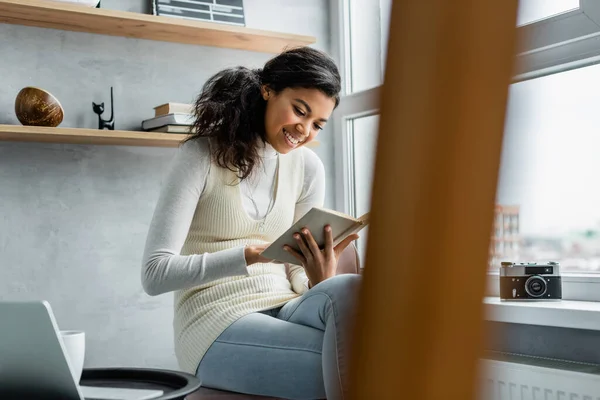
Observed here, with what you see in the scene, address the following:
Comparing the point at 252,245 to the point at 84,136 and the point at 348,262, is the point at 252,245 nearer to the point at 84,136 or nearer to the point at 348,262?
the point at 348,262

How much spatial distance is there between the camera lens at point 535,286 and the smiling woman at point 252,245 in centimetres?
59

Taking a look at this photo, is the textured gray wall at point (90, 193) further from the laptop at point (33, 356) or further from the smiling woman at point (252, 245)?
the laptop at point (33, 356)

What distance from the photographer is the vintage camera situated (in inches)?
79.4

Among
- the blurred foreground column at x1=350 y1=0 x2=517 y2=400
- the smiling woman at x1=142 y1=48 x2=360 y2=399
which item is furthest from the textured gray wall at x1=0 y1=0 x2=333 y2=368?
the blurred foreground column at x1=350 y1=0 x2=517 y2=400

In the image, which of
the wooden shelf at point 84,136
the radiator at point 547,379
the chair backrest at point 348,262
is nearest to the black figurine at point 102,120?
the wooden shelf at point 84,136

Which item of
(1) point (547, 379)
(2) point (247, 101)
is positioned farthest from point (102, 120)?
(1) point (547, 379)

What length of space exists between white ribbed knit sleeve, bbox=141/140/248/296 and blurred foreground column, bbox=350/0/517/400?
1.57m

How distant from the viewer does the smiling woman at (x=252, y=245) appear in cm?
154

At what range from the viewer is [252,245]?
179 centimetres

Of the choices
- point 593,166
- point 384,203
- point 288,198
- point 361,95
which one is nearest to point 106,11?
point 288,198

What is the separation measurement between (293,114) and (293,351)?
636 millimetres

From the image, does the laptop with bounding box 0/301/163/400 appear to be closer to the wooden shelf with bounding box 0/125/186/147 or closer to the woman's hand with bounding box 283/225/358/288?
the woman's hand with bounding box 283/225/358/288

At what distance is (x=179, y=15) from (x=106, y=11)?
29cm

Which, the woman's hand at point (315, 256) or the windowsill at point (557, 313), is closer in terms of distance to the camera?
the woman's hand at point (315, 256)
